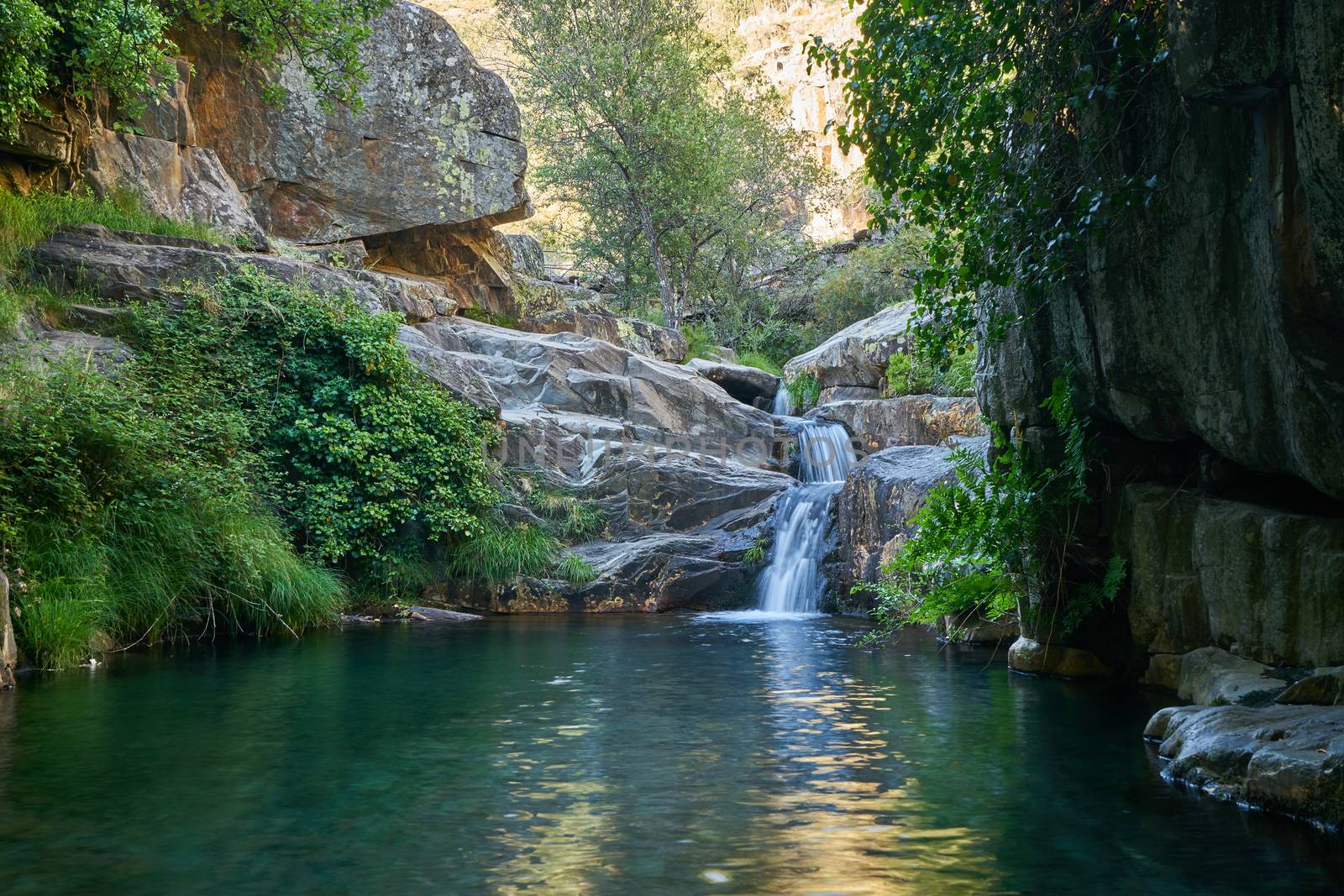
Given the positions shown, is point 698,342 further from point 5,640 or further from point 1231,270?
point 1231,270

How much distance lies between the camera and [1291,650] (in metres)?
6.26

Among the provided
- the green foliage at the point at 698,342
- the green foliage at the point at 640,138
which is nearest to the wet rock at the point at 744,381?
the green foliage at the point at 698,342

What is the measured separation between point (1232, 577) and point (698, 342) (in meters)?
21.6

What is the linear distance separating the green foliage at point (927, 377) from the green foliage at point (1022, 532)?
10.1 metres

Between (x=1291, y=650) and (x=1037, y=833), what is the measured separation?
2586 millimetres

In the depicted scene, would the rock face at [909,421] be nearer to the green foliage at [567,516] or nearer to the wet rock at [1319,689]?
the green foliage at [567,516]

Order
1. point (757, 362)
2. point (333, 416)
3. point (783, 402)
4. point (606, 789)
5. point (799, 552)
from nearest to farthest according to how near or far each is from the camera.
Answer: point (606, 789)
point (333, 416)
point (799, 552)
point (783, 402)
point (757, 362)

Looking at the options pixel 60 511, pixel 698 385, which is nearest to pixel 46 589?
pixel 60 511

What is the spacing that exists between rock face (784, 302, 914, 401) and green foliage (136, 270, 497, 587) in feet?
28.8

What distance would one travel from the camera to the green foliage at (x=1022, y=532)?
822 centimetres

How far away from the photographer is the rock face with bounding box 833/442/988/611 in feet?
44.0

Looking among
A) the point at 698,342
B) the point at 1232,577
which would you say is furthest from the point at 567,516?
the point at 698,342

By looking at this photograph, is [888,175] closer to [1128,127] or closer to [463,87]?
[1128,127]

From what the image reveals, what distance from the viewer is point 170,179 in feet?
55.1
